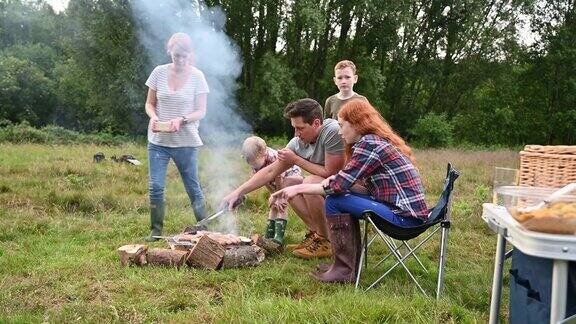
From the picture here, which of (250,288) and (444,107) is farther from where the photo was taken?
(444,107)

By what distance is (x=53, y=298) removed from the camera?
3.05 m

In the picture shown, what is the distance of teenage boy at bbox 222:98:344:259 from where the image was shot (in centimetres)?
373

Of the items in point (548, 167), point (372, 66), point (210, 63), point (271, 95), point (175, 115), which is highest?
point (372, 66)

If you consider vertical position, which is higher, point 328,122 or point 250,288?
point 328,122

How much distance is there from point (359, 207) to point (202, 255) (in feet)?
3.85

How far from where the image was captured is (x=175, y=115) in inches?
178

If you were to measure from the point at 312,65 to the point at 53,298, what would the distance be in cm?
1944

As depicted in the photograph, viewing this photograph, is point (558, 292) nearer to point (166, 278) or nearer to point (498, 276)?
point (498, 276)

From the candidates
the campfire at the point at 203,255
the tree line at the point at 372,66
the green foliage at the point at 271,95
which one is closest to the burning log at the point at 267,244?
the campfire at the point at 203,255

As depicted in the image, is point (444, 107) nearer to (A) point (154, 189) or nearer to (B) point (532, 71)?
(B) point (532, 71)

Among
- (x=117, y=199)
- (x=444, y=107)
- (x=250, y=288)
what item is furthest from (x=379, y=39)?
(x=250, y=288)

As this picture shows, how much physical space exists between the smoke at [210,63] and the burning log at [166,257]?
3.88ft

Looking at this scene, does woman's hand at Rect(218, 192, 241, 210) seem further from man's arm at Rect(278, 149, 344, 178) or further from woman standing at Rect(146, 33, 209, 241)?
woman standing at Rect(146, 33, 209, 241)

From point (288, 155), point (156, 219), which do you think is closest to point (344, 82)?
point (288, 155)
